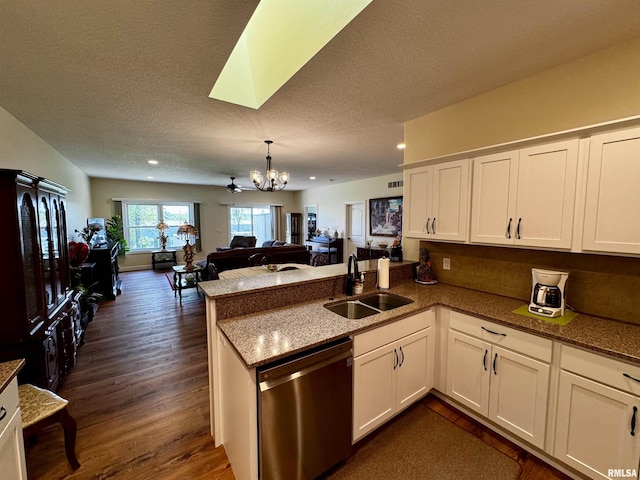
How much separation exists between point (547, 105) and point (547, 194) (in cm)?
72

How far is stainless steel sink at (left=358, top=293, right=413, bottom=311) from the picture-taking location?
2.30 meters

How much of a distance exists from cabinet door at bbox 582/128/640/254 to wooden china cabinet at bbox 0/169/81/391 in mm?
3676

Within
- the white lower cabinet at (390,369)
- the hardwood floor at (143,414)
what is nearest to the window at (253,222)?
the hardwood floor at (143,414)

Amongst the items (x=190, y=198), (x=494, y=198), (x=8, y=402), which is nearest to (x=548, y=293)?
(x=494, y=198)

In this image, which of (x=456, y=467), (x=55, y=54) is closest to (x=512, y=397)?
(x=456, y=467)

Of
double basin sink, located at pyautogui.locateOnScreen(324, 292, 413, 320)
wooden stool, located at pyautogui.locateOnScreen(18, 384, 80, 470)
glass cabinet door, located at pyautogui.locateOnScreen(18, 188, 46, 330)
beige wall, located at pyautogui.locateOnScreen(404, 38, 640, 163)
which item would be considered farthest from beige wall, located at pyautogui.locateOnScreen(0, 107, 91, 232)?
beige wall, located at pyautogui.locateOnScreen(404, 38, 640, 163)

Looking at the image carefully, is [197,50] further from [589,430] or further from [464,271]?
[589,430]

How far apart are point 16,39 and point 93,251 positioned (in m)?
4.15

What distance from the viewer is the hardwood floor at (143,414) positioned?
1.64 meters

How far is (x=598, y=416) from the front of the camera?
1.40 m

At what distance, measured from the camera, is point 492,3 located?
1.27 metres

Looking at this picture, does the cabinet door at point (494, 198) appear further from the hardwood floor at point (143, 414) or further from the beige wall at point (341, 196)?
the beige wall at point (341, 196)

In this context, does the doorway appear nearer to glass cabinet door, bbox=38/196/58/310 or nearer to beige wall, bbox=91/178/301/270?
beige wall, bbox=91/178/301/270

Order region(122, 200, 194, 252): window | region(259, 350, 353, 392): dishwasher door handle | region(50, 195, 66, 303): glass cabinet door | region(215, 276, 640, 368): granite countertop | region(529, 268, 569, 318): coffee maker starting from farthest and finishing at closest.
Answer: region(122, 200, 194, 252): window → region(50, 195, 66, 303): glass cabinet door → region(529, 268, 569, 318): coffee maker → region(215, 276, 640, 368): granite countertop → region(259, 350, 353, 392): dishwasher door handle
